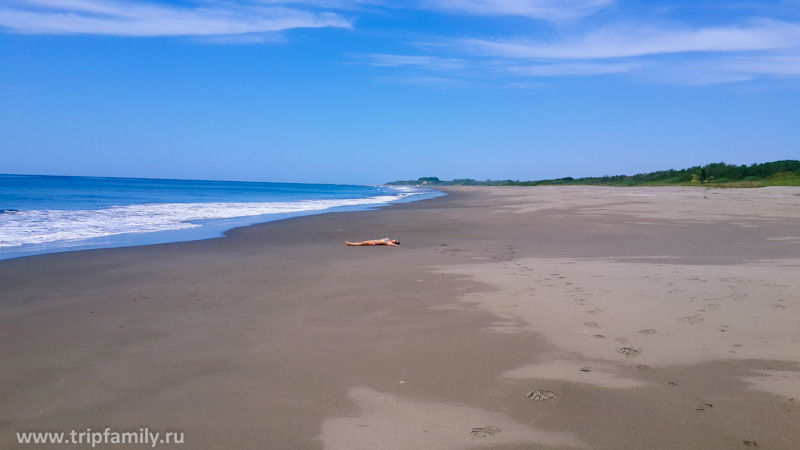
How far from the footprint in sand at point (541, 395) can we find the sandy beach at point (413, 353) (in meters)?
0.02

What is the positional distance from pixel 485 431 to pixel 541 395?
622 mm

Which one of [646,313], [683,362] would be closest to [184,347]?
[683,362]

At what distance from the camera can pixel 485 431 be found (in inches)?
125

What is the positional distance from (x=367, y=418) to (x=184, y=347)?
2.18 metres

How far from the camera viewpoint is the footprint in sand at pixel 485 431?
313 centimetres

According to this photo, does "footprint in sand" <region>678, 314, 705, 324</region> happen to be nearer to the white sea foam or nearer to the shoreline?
the shoreline

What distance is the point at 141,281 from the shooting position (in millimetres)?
7797

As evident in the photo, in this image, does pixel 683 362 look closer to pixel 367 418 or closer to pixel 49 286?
pixel 367 418

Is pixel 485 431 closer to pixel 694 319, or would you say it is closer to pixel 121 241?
pixel 694 319

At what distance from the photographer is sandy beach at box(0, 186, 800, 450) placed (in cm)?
322

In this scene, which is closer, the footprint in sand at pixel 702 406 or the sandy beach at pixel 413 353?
the sandy beach at pixel 413 353

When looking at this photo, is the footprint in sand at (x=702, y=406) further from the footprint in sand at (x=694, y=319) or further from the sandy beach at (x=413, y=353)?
the footprint in sand at (x=694, y=319)

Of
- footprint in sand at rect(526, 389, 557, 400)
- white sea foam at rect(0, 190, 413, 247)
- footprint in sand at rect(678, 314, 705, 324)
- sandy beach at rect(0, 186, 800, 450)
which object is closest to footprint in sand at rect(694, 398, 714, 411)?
sandy beach at rect(0, 186, 800, 450)

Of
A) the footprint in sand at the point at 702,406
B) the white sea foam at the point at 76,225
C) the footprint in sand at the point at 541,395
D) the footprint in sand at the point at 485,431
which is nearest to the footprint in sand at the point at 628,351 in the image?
the footprint in sand at the point at 702,406
